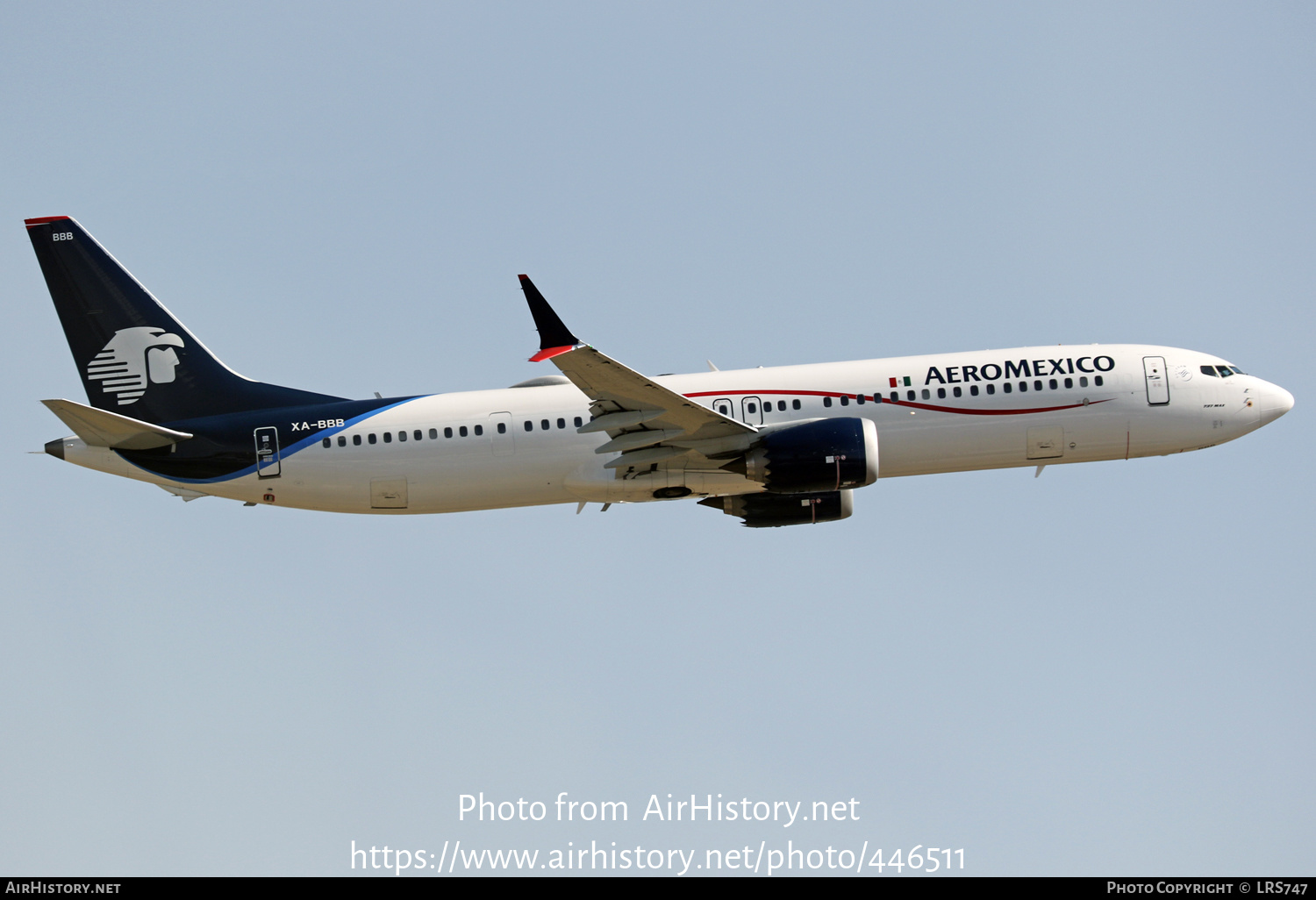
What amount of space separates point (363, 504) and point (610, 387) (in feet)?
29.4

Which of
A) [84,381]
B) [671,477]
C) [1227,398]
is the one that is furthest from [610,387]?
[1227,398]

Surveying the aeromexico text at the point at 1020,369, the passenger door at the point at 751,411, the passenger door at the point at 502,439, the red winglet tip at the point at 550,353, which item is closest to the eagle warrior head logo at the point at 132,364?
the passenger door at the point at 502,439

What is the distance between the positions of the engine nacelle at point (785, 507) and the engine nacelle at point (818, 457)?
14.4 ft

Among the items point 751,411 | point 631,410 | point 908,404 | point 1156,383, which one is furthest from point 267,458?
point 1156,383

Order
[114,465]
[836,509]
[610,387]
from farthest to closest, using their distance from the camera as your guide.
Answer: [836,509], [114,465], [610,387]

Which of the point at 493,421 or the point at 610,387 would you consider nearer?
the point at 610,387

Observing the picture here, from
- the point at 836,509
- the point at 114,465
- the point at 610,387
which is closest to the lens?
the point at 610,387

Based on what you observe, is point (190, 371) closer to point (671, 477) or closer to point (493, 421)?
point (493, 421)

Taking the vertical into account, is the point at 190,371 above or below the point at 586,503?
above

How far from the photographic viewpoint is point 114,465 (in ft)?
121

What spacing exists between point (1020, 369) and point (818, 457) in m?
7.68

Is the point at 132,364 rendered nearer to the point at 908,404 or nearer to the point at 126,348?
the point at 126,348

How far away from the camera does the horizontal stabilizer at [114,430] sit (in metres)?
34.5

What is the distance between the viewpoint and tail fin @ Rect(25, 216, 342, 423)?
38.4 metres
